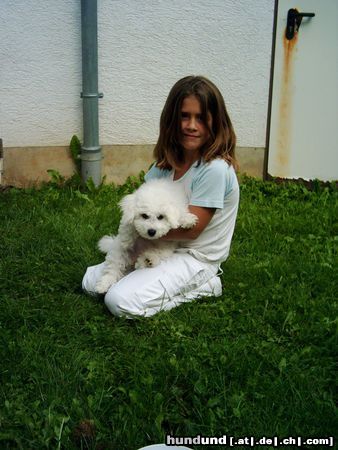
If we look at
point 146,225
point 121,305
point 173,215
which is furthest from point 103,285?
point 173,215

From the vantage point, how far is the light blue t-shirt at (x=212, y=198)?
2896 mm

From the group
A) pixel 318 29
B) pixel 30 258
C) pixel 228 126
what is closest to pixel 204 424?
pixel 228 126

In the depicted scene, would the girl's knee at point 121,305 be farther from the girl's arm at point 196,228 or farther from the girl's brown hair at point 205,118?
the girl's brown hair at point 205,118

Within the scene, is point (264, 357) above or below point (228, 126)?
below

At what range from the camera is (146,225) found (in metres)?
2.79

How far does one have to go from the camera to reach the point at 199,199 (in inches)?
114

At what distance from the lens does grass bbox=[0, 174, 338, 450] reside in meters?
2.07

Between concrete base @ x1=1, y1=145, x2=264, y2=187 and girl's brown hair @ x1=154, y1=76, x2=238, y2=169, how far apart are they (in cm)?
234

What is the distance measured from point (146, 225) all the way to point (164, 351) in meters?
0.66

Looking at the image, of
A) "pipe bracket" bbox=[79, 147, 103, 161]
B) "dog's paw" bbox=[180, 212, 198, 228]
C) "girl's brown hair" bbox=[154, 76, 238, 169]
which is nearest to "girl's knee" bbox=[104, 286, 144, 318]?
"dog's paw" bbox=[180, 212, 198, 228]

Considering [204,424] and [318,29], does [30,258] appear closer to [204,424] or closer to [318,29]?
[204,424]

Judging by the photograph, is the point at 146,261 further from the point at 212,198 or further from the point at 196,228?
the point at 212,198

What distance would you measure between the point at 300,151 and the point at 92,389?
413 cm

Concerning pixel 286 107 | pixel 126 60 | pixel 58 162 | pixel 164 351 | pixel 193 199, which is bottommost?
pixel 164 351
